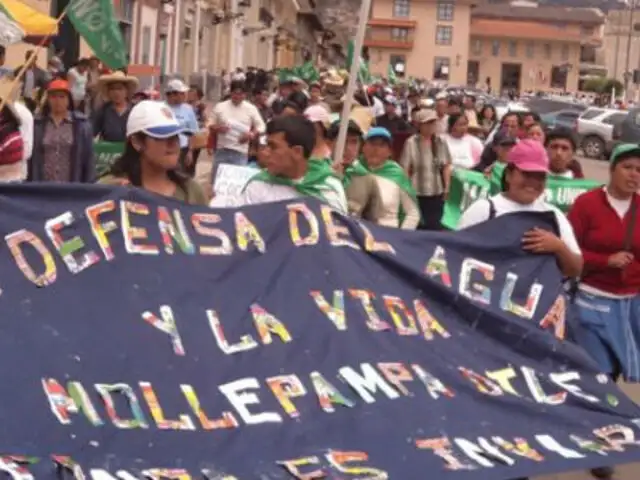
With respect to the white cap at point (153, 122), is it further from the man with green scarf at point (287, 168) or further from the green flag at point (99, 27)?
the green flag at point (99, 27)

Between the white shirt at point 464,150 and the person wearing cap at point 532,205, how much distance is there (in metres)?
5.44

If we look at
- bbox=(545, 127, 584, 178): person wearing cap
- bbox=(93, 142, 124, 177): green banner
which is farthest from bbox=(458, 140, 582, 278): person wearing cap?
bbox=(93, 142, 124, 177): green banner

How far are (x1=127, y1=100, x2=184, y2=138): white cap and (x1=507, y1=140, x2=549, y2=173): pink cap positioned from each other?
1561 millimetres

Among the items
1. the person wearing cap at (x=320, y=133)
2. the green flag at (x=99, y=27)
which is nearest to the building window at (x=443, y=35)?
the green flag at (x=99, y=27)

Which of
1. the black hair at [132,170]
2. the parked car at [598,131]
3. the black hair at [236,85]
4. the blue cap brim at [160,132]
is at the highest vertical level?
the black hair at [236,85]

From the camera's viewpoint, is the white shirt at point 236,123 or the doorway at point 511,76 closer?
the white shirt at point 236,123

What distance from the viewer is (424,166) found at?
10.8m

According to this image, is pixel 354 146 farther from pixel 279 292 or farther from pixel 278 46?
pixel 278 46

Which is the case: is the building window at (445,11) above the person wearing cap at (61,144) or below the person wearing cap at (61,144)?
above

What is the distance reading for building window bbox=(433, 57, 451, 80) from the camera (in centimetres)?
13075

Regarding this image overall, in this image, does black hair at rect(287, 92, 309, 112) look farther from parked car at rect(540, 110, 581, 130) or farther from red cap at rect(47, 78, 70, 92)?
parked car at rect(540, 110, 581, 130)

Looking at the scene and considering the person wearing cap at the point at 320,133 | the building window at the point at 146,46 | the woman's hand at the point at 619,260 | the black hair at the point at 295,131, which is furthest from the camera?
the building window at the point at 146,46

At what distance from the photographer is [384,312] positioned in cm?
529

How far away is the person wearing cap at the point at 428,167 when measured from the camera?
1076 centimetres
